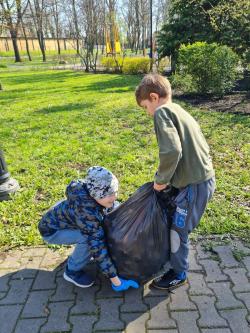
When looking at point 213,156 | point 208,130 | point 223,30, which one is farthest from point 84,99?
point 223,30

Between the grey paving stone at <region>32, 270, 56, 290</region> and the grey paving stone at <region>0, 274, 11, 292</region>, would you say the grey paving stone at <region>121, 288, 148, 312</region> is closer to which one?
the grey paving stone at <region>32, 270, 56, 290</region>

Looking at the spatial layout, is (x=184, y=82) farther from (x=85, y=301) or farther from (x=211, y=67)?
(x=85, y=301)

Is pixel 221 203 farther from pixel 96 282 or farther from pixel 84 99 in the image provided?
pixel 84 99

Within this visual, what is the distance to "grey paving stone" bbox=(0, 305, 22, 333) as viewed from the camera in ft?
7.79

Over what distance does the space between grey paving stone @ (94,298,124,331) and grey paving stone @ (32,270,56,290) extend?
445mm

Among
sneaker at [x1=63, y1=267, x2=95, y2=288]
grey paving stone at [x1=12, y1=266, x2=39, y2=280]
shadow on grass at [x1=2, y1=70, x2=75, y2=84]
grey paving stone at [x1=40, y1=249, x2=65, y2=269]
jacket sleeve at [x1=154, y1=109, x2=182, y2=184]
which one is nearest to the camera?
jacket sleeve at [x1=154, y1=109, x2=182, y2=184]

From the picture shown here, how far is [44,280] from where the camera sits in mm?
2830

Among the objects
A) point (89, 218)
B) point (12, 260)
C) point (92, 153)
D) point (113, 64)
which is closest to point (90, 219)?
point (89, 218)

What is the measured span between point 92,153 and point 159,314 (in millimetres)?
3603

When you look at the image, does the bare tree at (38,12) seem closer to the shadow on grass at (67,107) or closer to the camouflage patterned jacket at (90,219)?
the shadow on grass at (67,107)

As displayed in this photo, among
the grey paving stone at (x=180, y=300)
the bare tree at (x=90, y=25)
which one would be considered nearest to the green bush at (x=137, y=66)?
the bare tree at (x=90, y=25)

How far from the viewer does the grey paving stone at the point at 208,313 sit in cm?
233

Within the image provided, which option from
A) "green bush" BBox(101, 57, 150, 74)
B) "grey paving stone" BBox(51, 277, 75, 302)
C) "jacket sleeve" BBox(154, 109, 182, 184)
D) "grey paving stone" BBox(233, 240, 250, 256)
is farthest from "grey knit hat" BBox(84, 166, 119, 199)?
"green bush" BBox(101, 57, 150, 74)

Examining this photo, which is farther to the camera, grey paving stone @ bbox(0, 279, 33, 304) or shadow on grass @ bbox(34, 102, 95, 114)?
shadow on grass @ bbox(34, 102, 95, 114)
